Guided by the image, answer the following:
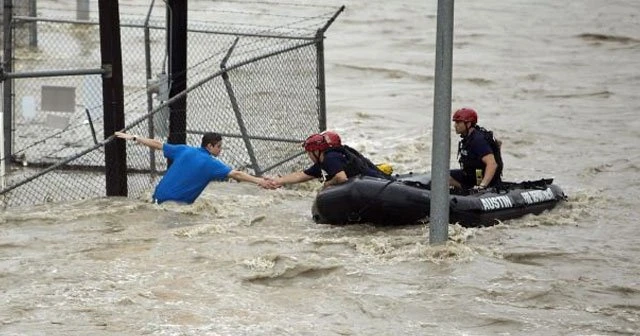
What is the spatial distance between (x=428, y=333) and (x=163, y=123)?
249 inches

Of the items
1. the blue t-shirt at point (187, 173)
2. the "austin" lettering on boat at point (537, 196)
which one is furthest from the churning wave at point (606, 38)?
the blue t-shirt at point (187, 173)

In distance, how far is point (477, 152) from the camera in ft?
46.8

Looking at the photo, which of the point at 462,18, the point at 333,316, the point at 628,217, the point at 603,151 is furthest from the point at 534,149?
the point at 462,18

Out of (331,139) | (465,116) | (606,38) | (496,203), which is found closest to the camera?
(496,203)

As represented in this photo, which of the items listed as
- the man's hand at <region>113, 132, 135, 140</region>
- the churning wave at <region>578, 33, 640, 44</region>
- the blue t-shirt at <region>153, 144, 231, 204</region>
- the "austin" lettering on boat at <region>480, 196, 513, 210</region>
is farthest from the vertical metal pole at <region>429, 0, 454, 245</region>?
the churning wave at <region>578, 33, 640, 44</region>

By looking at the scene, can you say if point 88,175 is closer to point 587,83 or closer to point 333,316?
point 333,316

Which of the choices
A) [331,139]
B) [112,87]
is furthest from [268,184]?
[112,87]

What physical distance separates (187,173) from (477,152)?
322 cm

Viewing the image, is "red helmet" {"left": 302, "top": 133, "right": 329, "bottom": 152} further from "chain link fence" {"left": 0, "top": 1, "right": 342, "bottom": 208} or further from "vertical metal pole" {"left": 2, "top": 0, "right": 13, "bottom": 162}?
"vertical metal pole" {"left": 2, "top": 0, "right": 13, "bottom": 162}

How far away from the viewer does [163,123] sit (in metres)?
15.1

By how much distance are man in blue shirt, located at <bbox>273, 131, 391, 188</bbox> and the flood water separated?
0.48 meters

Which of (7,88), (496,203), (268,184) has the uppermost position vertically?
(7,88)

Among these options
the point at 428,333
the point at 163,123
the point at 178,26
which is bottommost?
the point at 428,333

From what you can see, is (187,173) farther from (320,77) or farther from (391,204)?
(320,77)
